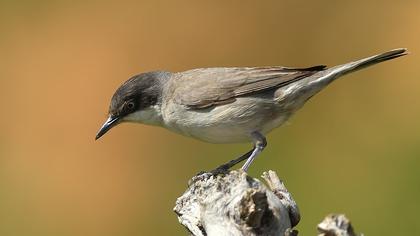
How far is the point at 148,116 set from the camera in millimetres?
5324

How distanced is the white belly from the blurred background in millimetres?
1837

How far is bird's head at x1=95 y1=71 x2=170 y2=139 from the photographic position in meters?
5.28

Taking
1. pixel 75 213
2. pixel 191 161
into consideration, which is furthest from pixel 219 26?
pixel 75 213

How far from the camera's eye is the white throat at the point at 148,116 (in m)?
5.30

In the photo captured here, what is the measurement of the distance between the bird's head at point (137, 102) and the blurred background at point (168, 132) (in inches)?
71.7

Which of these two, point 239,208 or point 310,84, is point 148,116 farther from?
point 239,208

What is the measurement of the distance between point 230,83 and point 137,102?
0.67 m

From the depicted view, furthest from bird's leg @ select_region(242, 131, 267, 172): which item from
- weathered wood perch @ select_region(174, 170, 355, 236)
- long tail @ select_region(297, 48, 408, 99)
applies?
weathered wood perch @ select_region(174, 170, 355, 236)

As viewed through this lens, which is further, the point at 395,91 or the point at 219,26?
the point at 219,26

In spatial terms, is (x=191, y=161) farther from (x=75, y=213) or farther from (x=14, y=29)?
(x=14, y=29)

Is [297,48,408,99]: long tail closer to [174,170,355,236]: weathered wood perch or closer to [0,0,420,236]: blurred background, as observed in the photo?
[174,170,355,236]: weathered wood perch

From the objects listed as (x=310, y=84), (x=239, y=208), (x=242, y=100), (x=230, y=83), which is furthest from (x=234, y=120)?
(x=239, y=208)

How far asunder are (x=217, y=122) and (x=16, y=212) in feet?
10.9

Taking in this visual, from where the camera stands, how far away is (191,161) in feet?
24.9
